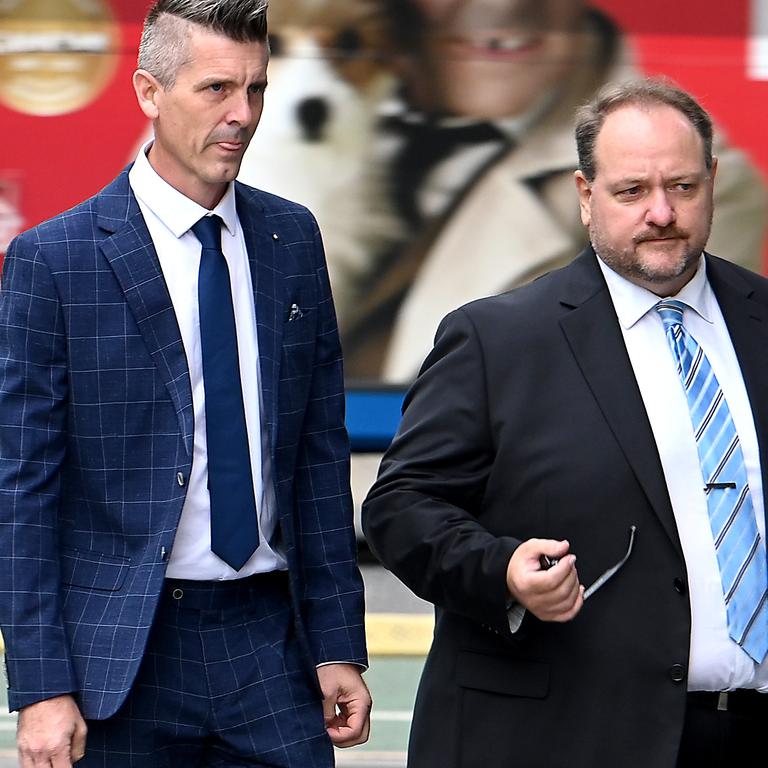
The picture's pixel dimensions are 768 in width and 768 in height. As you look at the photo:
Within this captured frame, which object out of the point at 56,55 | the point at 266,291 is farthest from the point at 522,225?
the point at 266,291

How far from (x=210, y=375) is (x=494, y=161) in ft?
18.0

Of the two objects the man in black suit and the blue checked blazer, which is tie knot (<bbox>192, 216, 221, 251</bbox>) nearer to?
the blue checked blazer

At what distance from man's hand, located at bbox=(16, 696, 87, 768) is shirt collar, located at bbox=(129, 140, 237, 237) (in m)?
0.85

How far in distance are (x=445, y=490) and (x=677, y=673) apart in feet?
1.65

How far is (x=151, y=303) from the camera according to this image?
2.86 meters

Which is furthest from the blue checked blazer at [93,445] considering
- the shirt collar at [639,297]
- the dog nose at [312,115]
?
the dog nose at [312,115]

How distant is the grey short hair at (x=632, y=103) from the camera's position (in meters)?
2.98

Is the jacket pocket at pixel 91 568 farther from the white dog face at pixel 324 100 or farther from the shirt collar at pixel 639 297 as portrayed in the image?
the white dog face at pixel 324 100

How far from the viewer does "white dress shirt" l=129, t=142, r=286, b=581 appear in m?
2.85

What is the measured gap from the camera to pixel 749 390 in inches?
115

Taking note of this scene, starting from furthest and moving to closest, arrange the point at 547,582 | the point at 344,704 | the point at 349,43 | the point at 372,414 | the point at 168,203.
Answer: the point at 372,414 < the point at 349,43 < the point at 344,704 < the point at 168,203 < the point at 547,582

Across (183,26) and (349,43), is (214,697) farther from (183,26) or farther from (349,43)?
(349,43)

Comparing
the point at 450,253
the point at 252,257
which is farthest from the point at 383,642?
the point at 252,257

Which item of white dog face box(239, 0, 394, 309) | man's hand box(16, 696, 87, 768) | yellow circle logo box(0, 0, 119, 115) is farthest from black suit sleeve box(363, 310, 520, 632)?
yellow circle logo box(0, 0, 119, 115)
